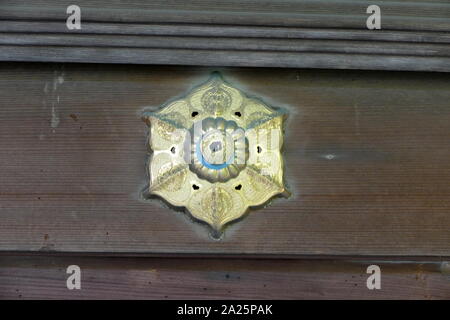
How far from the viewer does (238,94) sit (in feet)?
3.05

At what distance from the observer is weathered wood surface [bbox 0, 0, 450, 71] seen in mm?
872

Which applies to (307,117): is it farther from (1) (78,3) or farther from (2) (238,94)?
(1) (78,3)

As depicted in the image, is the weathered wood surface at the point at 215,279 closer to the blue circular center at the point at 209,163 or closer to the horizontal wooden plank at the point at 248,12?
the blue circular center at the point at 209,163

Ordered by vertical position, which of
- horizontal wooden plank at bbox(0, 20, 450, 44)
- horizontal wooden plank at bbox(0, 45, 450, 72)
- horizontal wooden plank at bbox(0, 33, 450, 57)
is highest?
horizontal wooden plank at bbox(0, 20, 450, 44)

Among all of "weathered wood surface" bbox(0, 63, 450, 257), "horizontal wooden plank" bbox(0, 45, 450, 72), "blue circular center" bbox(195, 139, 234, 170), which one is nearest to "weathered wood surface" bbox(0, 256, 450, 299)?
"weathered wood surface" bbox(0, 63, 450, 257)

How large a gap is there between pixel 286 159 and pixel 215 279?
284 mm

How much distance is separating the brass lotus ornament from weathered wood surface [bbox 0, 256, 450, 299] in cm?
11

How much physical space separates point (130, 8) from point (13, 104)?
311mm

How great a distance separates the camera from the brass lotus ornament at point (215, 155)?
89cm

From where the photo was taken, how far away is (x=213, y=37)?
2.91 feet

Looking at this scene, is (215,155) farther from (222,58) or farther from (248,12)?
(248,12)

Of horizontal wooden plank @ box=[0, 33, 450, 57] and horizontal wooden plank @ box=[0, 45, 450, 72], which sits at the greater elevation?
horizontal wooden plank @ box=[0, 33, 450, 57]

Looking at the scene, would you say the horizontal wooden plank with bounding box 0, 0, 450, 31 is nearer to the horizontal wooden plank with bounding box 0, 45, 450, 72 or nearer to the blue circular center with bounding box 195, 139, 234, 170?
the horizontal wooden plank with bounding box 0, 45, 450, 72
